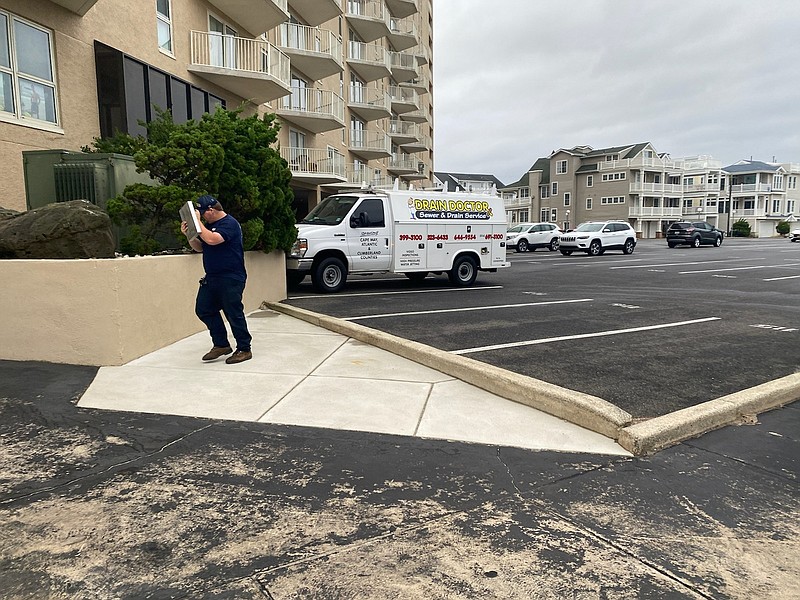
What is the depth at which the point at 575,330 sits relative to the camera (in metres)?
8.38

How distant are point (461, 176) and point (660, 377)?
97392mm

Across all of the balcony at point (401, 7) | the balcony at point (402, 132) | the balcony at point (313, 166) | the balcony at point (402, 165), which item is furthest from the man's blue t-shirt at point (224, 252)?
the balcony at point (401, 7)

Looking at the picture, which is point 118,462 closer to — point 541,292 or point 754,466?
point 754,466

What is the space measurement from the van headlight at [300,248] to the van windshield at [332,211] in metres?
0.76

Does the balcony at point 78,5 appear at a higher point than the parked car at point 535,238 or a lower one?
higher

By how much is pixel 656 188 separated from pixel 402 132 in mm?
38907

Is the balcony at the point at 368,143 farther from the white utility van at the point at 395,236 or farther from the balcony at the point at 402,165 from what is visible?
the white utility van at the point at 395,236

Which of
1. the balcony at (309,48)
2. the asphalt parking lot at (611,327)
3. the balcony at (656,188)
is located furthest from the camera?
the balcony at (656,188)

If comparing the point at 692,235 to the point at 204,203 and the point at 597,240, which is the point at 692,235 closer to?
the point at 597,240

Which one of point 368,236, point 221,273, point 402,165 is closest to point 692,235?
point 402,165

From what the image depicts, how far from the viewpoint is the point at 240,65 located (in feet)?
61.7

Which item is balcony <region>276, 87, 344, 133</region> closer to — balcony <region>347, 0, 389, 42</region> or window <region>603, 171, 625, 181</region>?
balcony <region>347, 0, 389, 42</region>

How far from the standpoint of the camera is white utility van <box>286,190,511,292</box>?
12734 mm

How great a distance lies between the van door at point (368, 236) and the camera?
12.9m
